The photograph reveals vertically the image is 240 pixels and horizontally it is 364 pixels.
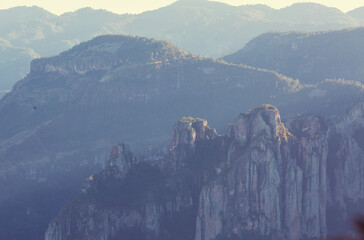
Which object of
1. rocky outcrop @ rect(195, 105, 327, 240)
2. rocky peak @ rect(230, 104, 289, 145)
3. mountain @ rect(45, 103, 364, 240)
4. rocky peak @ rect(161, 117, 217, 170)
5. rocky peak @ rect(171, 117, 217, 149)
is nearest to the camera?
rocky outcrop @ rect(195, 105, 327, 240)

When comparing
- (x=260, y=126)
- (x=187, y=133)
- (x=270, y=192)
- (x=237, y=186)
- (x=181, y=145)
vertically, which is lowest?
(x=270, y=192)

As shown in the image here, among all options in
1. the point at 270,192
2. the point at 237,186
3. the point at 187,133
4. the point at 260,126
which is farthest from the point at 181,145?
the point at 270,192

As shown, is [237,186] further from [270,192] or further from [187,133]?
[187,133]

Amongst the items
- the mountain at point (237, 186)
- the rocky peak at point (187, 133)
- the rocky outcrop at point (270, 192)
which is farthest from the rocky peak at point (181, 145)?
the rocky outcrop at point (270, 192)

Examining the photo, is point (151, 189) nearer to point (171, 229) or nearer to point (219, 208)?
point (171, 229)

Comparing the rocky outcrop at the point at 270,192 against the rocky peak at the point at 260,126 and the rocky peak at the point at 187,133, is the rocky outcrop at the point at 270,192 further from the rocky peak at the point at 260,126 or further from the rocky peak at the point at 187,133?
the rocky peak at the point at 187,133

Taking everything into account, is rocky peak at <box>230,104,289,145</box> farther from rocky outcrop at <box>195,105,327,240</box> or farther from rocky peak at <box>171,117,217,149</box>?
rocky peak at <box>171,117,217,149</box>

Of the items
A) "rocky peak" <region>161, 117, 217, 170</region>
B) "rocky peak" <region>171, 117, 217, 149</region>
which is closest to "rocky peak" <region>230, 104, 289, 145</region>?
"rocky peak" <region>171, 117, 217, 149</region>

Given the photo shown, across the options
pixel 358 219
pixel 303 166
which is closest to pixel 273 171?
pixel 303 166
